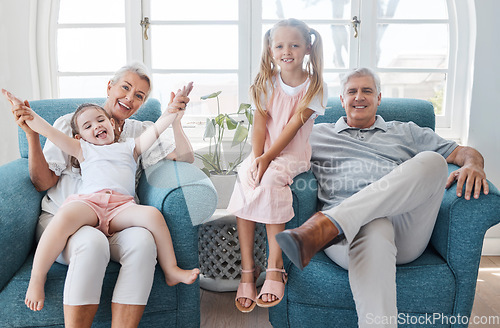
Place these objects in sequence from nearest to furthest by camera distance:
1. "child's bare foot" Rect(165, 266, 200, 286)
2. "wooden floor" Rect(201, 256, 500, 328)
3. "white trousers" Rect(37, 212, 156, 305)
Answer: "white trousers" Rect(37, 212, 156, 305)
"child's bare foot" Rect(165, 266, 200, 286)
"wooden floor" Rect(201, 256, 500, 328)

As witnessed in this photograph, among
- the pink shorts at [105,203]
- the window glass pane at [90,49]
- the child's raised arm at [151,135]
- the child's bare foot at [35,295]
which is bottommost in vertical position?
the child's bare foot at [35,295]

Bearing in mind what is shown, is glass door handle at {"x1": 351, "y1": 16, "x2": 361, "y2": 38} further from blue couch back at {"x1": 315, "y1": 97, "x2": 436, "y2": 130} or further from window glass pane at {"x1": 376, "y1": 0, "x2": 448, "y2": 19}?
blue couch back at {"x1": 315, "y1": 97, "x2": 436, "y2": 130}

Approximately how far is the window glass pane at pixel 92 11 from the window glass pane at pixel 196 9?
0.69 ft

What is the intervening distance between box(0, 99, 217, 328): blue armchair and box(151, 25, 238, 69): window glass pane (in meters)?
1.17

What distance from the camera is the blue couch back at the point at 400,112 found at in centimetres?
206

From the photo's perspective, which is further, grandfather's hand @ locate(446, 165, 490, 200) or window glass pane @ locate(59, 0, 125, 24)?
window glass pane @ locate(59, 0, 125, 24)

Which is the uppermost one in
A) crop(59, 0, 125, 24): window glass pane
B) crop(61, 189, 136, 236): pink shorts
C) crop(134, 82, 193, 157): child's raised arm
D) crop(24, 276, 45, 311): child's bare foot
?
crop(59, 0, 125, 24): window glass pane

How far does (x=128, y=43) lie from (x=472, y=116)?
203 centimetres

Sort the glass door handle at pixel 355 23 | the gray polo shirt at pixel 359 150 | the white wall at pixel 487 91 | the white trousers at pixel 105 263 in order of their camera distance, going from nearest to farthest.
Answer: the white trousers at pixel 105 263 < the gray polo shirt at pixel 359 150 < the white wall at pixel 487 91 < the glass door handle at pixel 355 23

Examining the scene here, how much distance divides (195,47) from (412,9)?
4.29ft

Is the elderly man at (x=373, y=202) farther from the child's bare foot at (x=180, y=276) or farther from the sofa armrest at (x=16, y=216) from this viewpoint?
the sofa armrest at (x=16, y=216)

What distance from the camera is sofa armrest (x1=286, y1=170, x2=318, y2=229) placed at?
5.05ft

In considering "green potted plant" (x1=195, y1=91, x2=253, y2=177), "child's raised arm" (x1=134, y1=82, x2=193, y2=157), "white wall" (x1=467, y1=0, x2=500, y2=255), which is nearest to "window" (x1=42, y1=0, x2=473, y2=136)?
"white wall" (x1=467, y1=0, x2=500, y2=255)

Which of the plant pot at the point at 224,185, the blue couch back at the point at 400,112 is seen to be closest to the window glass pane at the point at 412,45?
the blue couch back at the point at 400,112
